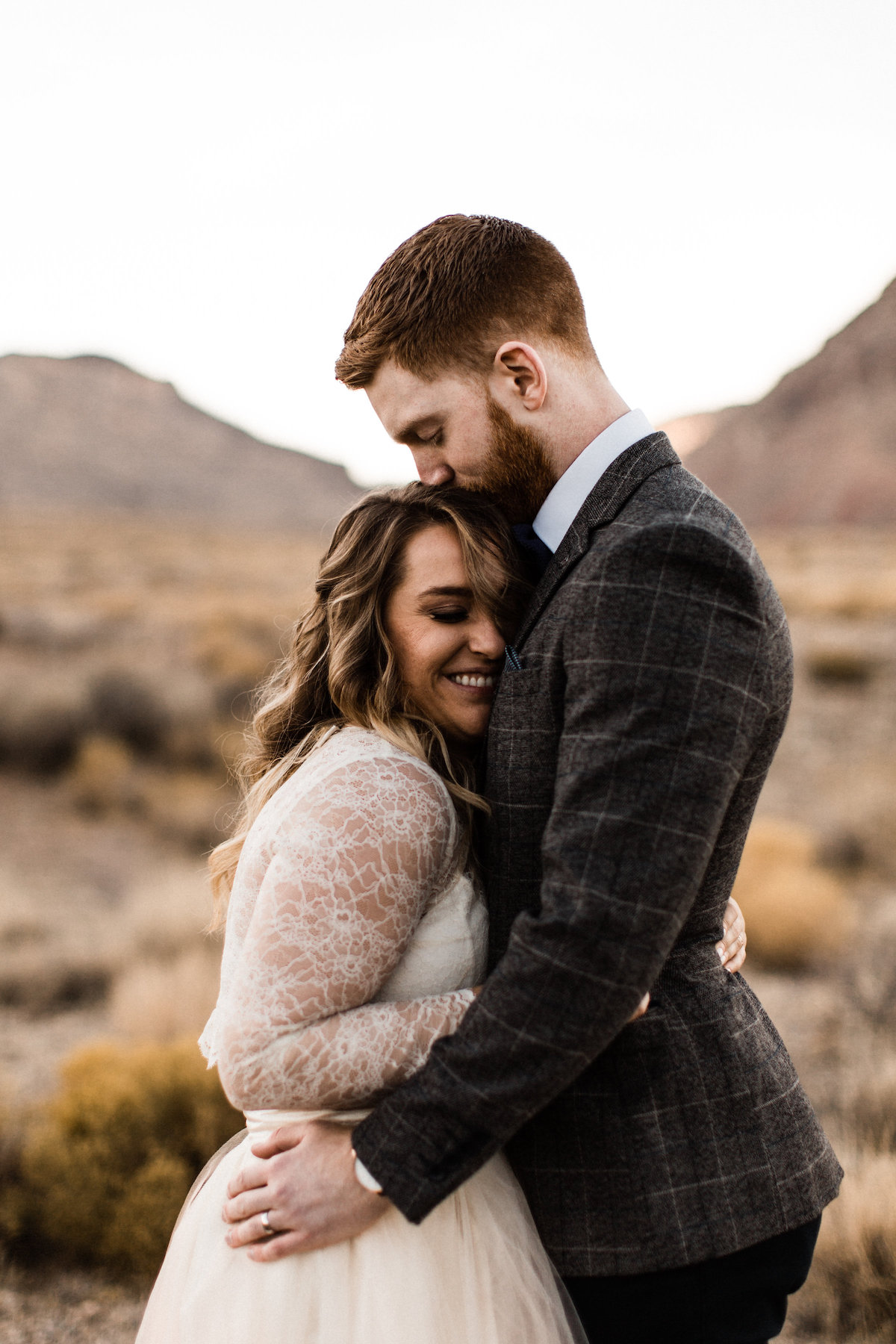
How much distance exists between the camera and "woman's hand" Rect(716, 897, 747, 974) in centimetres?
182

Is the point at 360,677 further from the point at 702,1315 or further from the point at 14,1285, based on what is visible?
the point at 14,1285

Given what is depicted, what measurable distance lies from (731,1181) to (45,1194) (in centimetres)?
322

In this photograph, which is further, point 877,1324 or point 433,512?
point 877,1324

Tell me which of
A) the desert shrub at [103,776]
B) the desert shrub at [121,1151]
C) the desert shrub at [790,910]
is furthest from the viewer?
the desert shrub at [103,776]

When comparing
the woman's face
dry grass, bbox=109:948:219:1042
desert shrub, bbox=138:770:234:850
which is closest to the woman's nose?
the woman's face

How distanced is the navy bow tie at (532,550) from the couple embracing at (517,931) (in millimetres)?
17

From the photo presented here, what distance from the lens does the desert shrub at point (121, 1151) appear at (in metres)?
3.60

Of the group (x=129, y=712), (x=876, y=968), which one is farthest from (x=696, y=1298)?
(x=129, y=712)

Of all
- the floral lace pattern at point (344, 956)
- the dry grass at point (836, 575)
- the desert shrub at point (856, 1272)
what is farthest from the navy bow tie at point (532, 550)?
the dry grass at point (836, 575)

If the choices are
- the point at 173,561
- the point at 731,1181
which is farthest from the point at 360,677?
the point at 173,561

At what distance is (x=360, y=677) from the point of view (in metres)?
1.93

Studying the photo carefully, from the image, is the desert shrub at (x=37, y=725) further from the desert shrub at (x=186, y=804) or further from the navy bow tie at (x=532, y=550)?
the navy bow tie at (x=532, y=550)

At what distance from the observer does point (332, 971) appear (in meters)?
1.54

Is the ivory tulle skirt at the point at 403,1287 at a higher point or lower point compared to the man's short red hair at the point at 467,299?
lower
